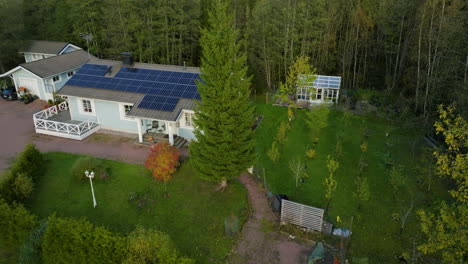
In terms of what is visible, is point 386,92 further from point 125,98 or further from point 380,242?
point 125,98

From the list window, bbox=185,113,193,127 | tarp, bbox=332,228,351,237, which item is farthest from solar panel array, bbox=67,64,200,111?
tarp, bbox=332,228,351,237

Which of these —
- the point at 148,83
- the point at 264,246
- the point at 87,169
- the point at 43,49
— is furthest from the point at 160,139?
the point at 43,49

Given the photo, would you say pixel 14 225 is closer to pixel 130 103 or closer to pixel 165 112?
pixel 165 112

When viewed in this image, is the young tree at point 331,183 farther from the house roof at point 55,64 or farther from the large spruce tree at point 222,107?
the house roof at point 55,64

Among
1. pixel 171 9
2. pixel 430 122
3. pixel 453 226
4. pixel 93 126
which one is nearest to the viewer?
pixel 453 226

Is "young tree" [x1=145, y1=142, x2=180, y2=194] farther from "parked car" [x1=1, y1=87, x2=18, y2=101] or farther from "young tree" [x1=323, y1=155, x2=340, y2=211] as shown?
"parked car" [x1=1, y1=87, x2=18, y2=101]

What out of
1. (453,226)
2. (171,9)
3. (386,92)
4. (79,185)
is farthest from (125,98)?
(386,92)

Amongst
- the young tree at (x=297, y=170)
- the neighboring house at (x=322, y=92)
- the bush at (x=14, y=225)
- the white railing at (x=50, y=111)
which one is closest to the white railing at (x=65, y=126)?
the white railing at (x=50, y=111)
